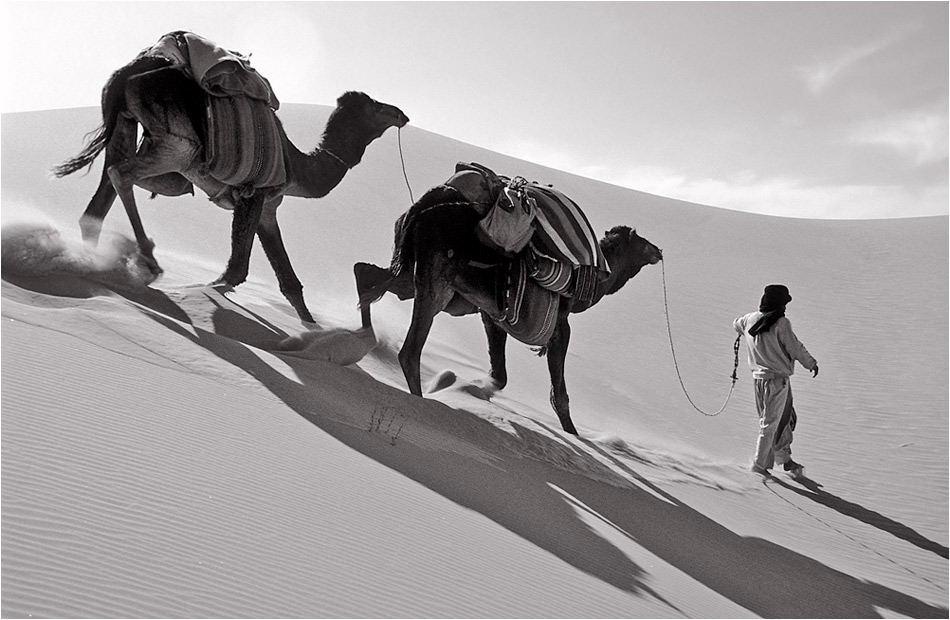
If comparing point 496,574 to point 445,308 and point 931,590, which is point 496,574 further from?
point 931,590

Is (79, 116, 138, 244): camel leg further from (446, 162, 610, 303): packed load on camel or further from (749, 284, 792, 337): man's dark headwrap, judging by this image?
(749, 284, 792, 337): man's dark headwrap

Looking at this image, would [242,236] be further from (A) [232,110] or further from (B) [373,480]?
(B) [373,480]

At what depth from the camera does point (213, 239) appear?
56.1ft

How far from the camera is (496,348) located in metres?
8.26

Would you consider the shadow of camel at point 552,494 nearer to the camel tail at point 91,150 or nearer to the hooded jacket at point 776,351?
the camel tail at point 91,150

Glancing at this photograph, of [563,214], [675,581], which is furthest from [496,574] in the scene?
[563,214]

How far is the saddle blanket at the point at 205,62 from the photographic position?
6.82m

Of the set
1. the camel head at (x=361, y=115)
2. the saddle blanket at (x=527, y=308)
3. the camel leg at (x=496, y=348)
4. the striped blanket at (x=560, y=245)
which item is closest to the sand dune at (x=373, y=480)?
the camel leg at (x=496, y=348)

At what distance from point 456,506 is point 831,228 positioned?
93.1 ft

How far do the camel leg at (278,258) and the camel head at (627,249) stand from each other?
9.78 ft

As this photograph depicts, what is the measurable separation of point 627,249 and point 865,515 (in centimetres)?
361

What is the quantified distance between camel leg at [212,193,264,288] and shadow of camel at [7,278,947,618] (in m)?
0.71

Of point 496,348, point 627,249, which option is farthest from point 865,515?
point 496,348

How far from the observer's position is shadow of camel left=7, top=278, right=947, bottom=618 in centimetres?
433
